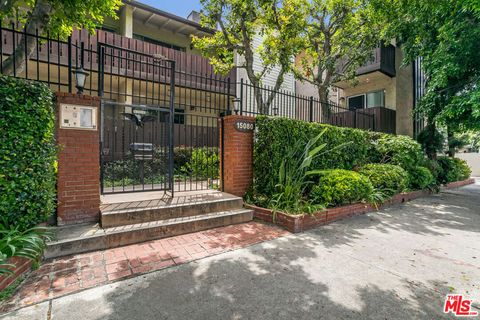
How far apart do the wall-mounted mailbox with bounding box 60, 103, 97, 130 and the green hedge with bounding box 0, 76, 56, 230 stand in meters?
0.30

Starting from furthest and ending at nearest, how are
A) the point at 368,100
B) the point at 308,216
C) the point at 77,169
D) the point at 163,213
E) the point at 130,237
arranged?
1. the point at 368,100
2. the point at 308,216
3. the point at 163,213
4. the point at 77,169
5. the point at 130,237

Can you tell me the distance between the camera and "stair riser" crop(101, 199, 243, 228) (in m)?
3.65

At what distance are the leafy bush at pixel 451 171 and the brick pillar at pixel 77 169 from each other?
1281 centimetres

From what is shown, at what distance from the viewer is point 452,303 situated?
7.48ft

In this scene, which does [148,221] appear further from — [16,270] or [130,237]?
[16,270]

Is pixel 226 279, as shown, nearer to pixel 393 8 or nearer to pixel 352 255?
pixel 352 255

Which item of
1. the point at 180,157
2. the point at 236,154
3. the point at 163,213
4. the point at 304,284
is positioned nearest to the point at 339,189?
the point at 236,154

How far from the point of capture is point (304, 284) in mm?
2559

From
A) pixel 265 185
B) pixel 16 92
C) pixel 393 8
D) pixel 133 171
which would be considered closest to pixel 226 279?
pixel 265 185

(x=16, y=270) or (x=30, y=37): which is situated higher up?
(x=30, y=37)

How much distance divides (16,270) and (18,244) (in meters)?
0.29

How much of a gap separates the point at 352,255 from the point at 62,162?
14.8 feet

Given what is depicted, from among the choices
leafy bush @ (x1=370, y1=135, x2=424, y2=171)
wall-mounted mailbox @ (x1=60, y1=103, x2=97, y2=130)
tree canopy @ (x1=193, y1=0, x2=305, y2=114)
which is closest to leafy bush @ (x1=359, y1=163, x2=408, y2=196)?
leafy bush @ (x1=370, y1=135, x2=424, y2=171)

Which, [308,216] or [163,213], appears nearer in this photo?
[163,213]
